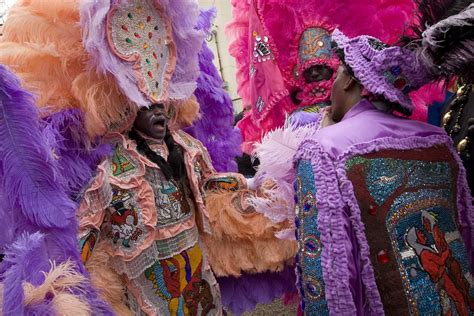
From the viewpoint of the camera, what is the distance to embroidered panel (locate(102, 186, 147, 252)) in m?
1.79

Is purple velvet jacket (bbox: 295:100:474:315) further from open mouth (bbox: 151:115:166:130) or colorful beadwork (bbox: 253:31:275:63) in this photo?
colorful beadwork (bbox: 253:31:275:63)

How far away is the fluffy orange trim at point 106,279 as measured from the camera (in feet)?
5.71

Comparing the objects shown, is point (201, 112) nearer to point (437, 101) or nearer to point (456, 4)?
point (437, 101)

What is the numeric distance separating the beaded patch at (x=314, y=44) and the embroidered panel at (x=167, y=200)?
1.16m

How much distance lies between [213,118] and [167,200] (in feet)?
2.09

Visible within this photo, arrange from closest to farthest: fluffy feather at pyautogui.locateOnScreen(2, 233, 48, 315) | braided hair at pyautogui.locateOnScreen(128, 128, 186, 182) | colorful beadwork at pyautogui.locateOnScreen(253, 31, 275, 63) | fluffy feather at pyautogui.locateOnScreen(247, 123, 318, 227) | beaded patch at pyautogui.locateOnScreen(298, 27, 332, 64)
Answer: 1. fluffy feather at pyautogui.locateOnScreen(2, 233, 48, 315)
2. fluffy feather at pyautogui.locateOnScreen(247, 123, 318, 227)
3. braided hair at pyautogui.locateOnScreen(128, 128, 186, 182)
4. beaded patch at pyautogui.locateOnScreen(298, 27, 332, 64)
5. colorful beadwork at pyautogui.locateOnScreen(253, 31, 275, 63)

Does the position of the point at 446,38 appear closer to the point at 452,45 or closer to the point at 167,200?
the point at 452,45

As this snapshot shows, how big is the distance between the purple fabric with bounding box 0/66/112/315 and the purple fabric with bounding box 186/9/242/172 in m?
0.92

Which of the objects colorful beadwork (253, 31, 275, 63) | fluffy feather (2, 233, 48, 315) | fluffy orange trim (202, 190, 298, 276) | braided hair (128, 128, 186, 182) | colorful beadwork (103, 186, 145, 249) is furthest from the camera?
colorful beadwork (253, 31, 275, 63)

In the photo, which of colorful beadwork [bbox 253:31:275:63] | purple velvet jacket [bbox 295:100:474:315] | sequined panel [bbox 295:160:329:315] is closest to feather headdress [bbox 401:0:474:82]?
purple velvet jacket [bbox 295:100:474:315]

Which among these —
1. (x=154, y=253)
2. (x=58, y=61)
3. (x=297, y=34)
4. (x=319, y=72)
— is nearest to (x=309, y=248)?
(x=154, y=253)

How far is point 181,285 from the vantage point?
6.36ft

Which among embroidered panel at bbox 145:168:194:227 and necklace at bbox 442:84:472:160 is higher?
necklace at bbox 442:84:472:160

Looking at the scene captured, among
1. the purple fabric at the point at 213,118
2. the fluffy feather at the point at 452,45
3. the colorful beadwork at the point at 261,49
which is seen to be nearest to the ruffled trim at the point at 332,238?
the fluffy feather at the point at 452,45
